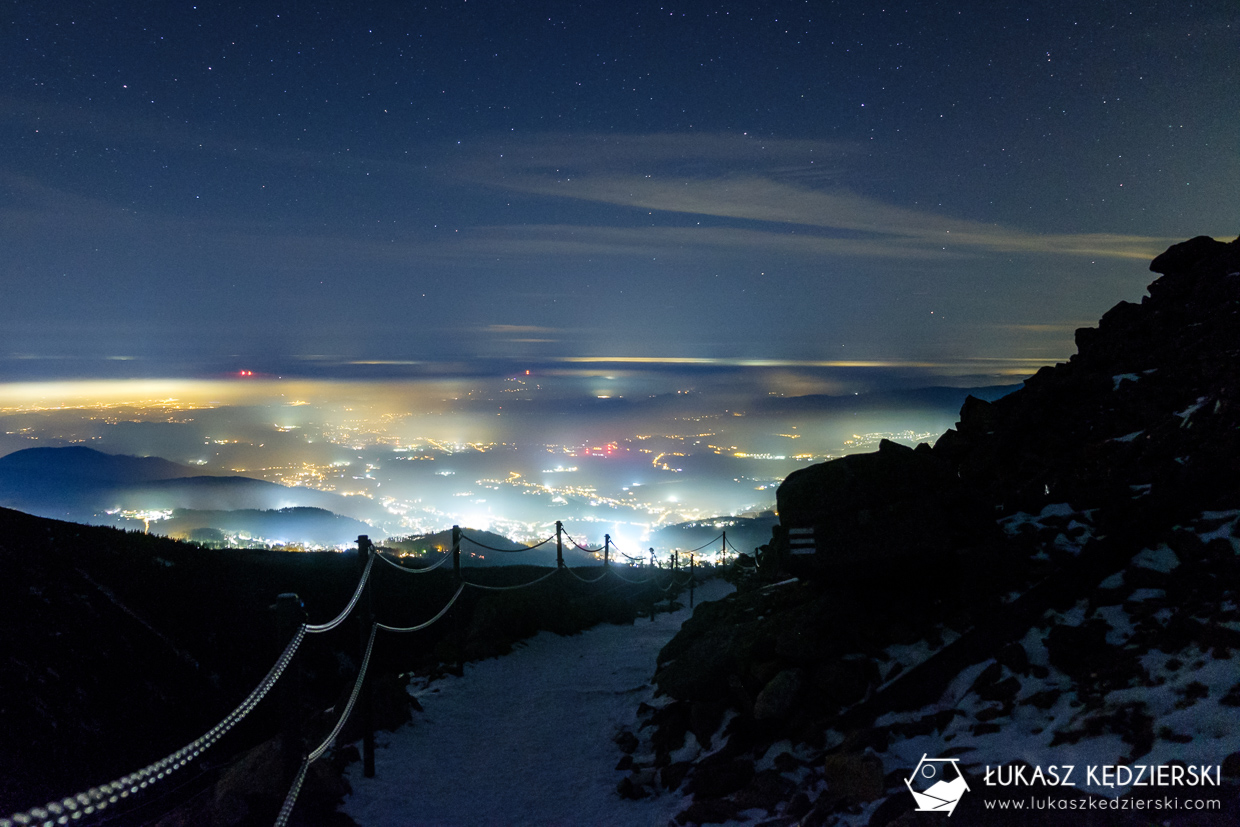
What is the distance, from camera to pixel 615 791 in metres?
7.64

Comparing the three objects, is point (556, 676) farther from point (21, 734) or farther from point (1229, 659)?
point (1229, 659)

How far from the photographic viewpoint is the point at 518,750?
9.12 m

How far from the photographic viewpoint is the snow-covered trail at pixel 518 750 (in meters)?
7.16

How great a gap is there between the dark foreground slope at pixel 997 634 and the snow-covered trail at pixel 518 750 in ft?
2.17

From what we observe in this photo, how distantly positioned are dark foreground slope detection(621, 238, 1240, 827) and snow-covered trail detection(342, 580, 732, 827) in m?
0.66

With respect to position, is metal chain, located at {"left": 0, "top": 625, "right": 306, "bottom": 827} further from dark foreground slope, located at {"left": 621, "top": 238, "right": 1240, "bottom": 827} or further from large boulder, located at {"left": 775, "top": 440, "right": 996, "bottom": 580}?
large boulder, located at {"left": 775, "top": 440, "right": 996, "bottom": 580}

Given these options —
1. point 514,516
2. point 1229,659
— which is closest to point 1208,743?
point 1229,659

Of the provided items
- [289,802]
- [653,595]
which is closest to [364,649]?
[289,802]

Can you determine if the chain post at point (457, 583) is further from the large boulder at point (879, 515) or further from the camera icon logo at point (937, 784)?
the camera icon logo at point (937, 784)

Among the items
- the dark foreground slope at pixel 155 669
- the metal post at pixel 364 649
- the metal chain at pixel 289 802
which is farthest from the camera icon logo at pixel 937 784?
the metal post at pixel 364 649

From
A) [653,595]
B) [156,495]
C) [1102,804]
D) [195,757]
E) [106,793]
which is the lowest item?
[653,595]

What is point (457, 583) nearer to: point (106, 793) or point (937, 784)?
point (106, 793)

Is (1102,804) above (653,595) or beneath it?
above

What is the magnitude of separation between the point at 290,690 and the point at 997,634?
7406 mm
